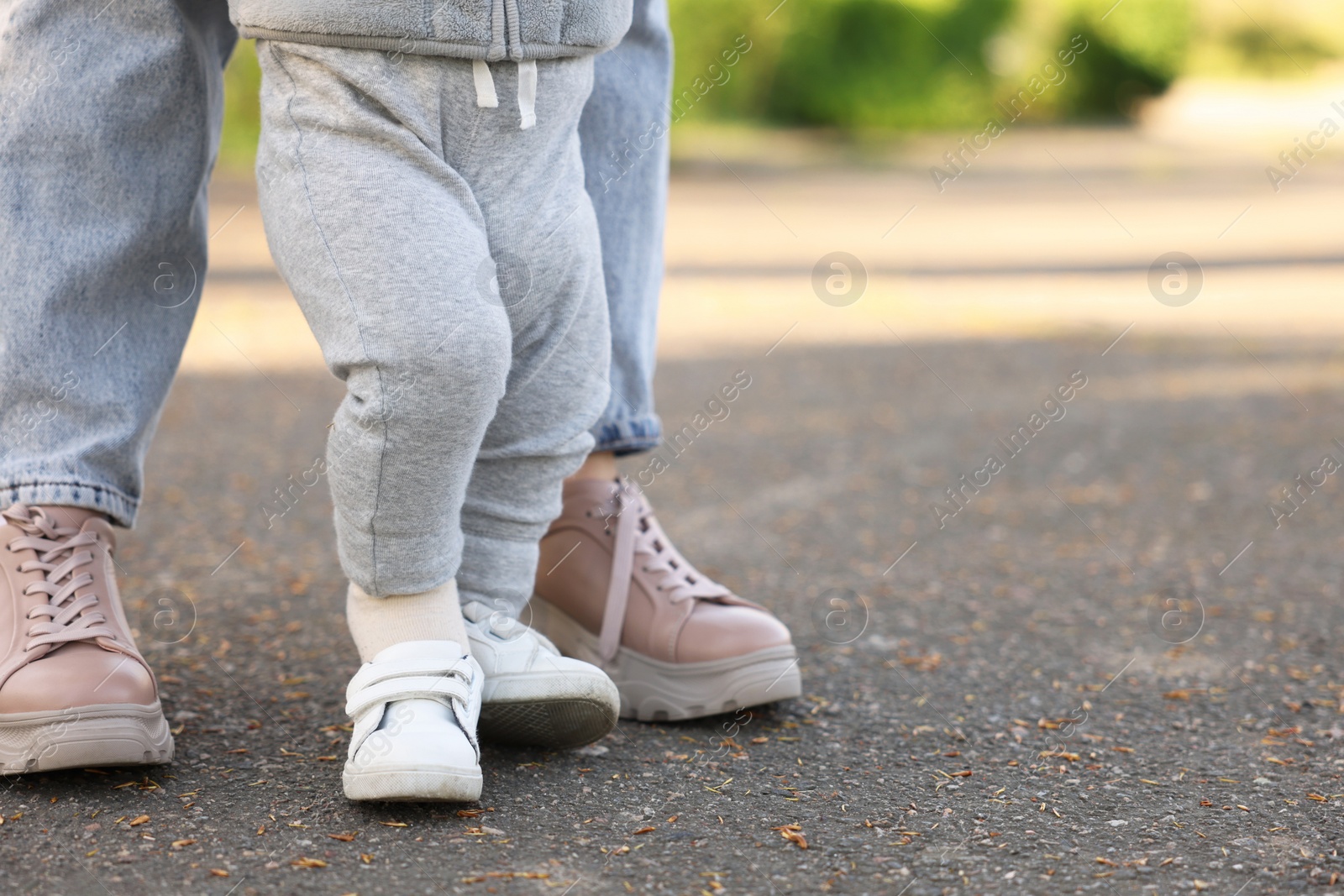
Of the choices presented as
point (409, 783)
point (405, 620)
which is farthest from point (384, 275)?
point (409, 783)

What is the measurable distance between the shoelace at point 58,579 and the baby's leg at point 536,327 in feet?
1.20

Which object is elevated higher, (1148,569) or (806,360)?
(1148,569)

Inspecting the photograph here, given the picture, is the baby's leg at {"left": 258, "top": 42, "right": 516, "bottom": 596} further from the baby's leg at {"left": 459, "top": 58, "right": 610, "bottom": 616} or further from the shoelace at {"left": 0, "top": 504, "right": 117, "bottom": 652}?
the shoelace at {"left": 0, "top": 504, "right": 117, "bottom": 652}

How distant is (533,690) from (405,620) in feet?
0.47

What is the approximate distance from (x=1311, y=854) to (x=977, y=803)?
11.3 inches

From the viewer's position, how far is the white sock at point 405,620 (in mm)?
1254

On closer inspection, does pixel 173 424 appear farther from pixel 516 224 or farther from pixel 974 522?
pixel 516 224

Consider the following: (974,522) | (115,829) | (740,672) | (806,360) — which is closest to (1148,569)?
(974,522)

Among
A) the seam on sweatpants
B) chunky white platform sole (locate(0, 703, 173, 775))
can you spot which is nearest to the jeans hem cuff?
chunky white platform sole (locate(0, 703, 173, 775))

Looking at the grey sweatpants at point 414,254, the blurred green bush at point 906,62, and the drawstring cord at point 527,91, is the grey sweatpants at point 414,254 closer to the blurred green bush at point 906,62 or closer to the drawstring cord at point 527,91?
the drawstring cord at point 527,91

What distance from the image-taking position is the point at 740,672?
1.45 meters

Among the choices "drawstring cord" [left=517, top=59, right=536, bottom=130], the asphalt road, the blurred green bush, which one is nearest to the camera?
the asphalt road

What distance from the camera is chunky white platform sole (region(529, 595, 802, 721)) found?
4.77ft

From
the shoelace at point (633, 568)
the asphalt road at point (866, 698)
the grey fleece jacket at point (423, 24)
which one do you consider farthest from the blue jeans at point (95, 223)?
the shoelace at point (633, 568)
